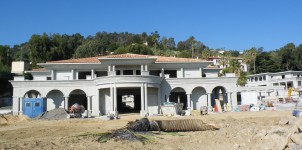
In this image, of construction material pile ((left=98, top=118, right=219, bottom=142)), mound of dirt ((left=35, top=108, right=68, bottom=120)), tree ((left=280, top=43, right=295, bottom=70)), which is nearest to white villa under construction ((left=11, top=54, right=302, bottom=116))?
mound of dirt ((left=35, top=108, right=68, bottom=120))

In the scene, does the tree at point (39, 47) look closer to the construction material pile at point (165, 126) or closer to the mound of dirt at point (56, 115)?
the mound of dirt at point (56, 115)

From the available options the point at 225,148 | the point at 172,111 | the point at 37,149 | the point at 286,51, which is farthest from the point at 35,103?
the point at 286,51

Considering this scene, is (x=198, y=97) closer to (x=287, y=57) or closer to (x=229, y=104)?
(x=229, y=104)

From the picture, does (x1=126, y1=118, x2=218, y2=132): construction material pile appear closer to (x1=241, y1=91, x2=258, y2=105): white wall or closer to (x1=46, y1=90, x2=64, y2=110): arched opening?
(x1=46, y1=90, x2=64, y2=110): arched opening

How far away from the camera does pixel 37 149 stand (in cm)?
1309

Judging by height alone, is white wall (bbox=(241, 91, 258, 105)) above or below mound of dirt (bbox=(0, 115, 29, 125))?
above

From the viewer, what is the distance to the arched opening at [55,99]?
125 ft

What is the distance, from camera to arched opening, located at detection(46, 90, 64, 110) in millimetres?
37969

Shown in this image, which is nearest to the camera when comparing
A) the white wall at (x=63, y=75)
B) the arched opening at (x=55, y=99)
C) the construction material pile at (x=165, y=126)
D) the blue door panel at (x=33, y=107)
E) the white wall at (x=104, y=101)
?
the construction material pile at (x=165, y=126)

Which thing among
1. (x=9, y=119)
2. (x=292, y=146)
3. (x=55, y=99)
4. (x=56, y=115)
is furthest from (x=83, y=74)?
(x=292, y=146)

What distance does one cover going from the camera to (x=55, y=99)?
38.2 m

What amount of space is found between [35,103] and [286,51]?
8450cm

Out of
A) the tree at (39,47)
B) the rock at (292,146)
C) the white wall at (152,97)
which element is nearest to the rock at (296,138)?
the rock at (292,146)

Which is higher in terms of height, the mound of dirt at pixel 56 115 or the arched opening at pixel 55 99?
the arched opening at pixel 55 99
